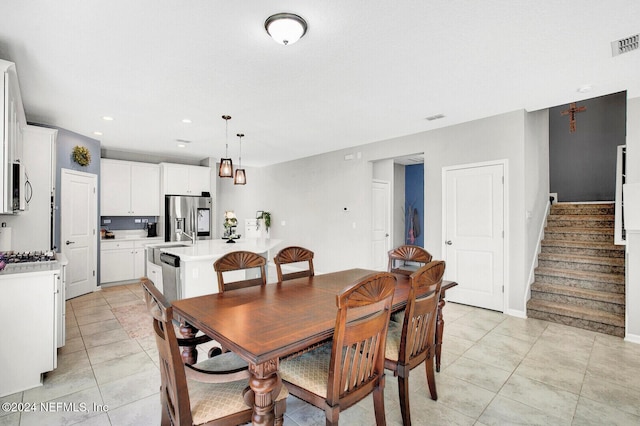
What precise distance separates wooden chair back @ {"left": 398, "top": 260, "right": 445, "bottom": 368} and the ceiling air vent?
2251 mm

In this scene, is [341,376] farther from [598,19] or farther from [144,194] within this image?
[144,194]

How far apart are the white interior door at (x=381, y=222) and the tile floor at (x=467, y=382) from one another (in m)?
2.75

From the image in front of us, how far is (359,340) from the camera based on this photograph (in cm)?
149

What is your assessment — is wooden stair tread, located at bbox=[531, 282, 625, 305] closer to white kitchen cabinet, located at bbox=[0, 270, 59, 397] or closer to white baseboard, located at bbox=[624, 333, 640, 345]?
white baseboard, located at bbox=[624, 333, 640, 345]

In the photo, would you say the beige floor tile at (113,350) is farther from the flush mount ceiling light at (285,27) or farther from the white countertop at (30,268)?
the flush mount ceiling light at (285,27)

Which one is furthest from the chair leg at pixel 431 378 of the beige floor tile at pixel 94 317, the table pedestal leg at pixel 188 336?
the beige floor tile at pixel 94 317

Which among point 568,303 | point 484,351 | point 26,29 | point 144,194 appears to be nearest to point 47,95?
point 26,29

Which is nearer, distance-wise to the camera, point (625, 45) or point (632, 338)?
point (625, 45)

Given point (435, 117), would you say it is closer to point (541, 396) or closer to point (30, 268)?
point (541, 396)

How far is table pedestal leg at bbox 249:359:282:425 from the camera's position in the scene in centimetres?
129

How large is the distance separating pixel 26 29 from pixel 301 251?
2613 millimetres

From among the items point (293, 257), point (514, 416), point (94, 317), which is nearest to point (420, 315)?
point (514, 416)

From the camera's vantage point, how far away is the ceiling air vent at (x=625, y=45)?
93.3 inches

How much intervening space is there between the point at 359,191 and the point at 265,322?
449 centimetres
